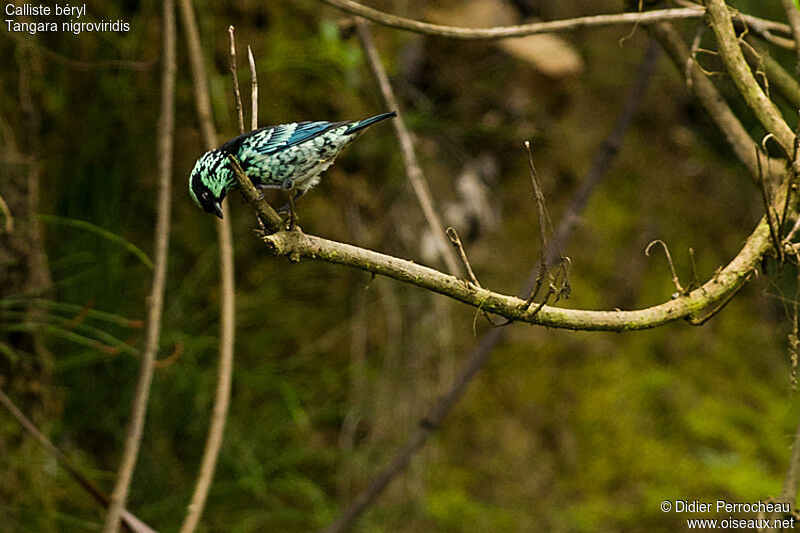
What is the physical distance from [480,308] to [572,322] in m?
0.10

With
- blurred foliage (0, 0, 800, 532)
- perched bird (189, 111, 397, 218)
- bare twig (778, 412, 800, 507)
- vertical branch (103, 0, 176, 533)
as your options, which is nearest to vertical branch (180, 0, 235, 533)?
vertical branch (103, 0, 176, 533)

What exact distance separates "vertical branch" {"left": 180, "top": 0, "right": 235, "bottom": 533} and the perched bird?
1.78 ft

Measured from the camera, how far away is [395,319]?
2029mm

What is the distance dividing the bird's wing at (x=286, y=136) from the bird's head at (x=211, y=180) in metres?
0.04

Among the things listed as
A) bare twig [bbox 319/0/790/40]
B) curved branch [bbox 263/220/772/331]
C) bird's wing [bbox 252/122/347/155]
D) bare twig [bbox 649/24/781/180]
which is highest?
bare twig [bbox 319/0/790/40]

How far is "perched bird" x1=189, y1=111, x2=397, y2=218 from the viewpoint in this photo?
0.73 m

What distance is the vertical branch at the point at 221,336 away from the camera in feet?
3.77

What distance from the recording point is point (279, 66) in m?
1.89

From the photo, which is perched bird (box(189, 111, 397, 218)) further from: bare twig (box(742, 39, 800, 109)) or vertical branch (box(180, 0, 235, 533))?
bare twig (box(742, 39, 800, 109))

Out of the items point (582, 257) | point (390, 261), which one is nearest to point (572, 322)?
point (390, 261)

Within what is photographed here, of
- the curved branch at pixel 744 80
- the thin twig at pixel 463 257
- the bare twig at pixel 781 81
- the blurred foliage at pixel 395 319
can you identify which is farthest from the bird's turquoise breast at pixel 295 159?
the blurred foliage at pixel 395 319

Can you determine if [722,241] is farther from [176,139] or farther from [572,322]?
[572,322]

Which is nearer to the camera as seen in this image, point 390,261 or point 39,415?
point 390,261

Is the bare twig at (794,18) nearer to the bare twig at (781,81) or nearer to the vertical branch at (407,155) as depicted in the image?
the bare twig at (781,81)
